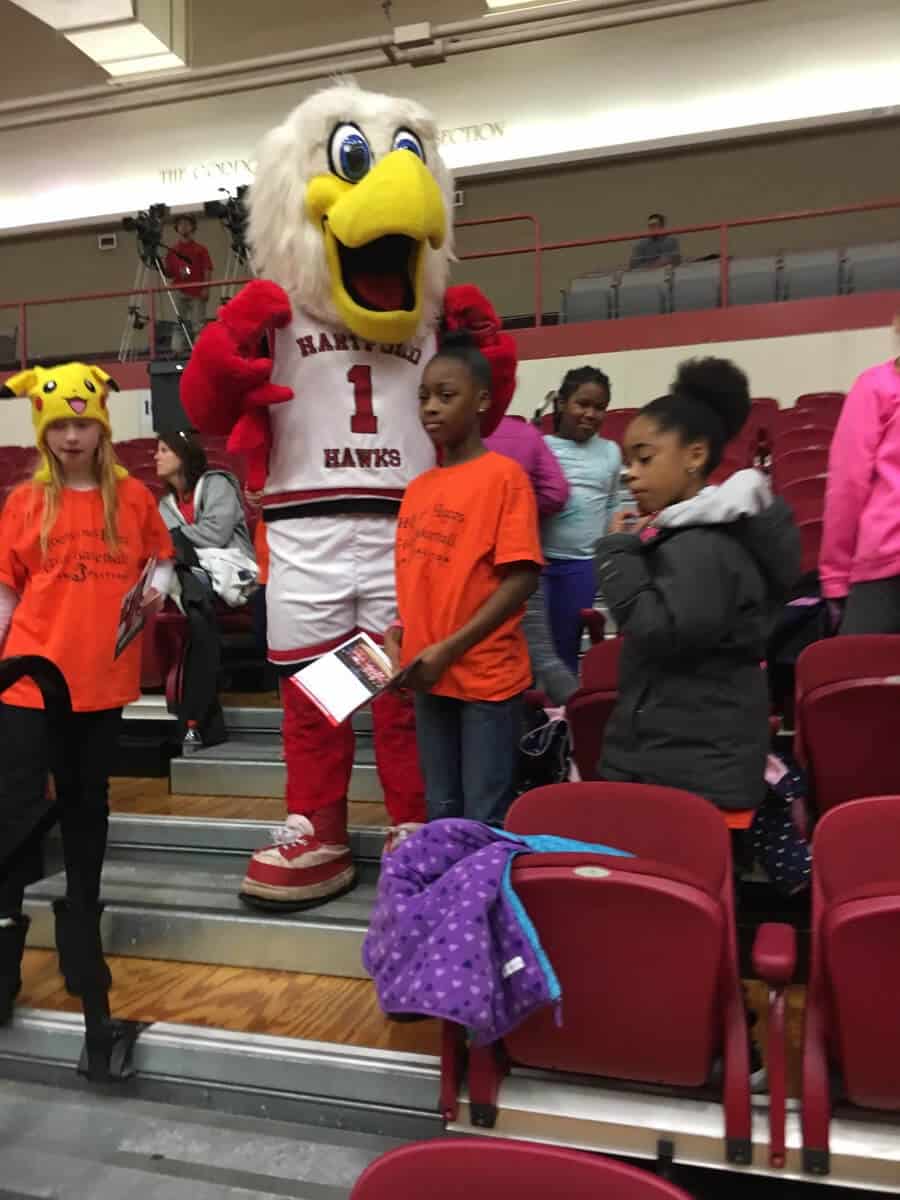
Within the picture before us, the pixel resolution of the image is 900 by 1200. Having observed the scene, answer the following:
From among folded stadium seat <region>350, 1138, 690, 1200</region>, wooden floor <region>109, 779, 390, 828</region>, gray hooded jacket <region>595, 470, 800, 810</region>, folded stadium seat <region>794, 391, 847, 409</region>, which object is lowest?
wooden floor <region>109, 779, 390, 828</region>

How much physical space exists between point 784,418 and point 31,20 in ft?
30.6

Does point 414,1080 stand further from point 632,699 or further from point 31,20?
point 31,20

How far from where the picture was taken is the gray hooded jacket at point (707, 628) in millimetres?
1596

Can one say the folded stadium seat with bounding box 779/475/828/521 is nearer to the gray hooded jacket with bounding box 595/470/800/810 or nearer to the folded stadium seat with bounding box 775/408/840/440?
the folded stadium seat with bounding box 775/408/840/440

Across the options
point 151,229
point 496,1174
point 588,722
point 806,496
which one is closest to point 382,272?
point 588,722

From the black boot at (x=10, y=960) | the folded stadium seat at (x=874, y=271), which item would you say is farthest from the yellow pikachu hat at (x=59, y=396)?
the folded stadium seat at (x=874, y=271)

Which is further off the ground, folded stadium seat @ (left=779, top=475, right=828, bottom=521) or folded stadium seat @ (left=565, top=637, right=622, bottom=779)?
folded stadium seat @ (left=779, top=475, right=828, bottom=521)

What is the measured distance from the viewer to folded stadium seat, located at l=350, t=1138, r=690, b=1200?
2.73 ft

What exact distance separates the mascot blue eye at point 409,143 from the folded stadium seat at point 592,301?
600 centimetres

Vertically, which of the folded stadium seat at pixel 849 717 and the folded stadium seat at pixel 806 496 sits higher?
the folded stadium seat at pixel 806 496

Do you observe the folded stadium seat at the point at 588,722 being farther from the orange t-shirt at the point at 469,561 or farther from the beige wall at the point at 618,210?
the beige wall at the point at 618,210

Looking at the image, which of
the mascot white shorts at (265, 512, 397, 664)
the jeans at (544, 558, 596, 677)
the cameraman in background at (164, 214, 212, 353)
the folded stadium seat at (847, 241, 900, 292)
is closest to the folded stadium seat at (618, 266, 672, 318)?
the folded stadium seat at (847, 241, 900, 292)

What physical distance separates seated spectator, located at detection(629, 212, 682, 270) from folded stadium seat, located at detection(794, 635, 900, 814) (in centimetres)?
719

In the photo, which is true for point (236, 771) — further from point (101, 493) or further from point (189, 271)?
point (189, 271)
